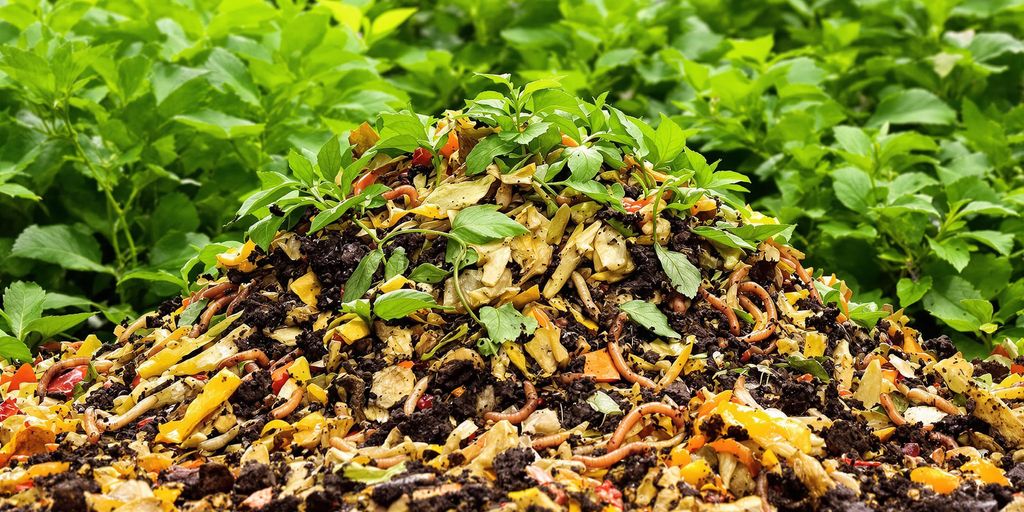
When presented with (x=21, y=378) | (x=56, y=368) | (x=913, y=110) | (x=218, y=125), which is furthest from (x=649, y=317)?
(x=913, y=110)

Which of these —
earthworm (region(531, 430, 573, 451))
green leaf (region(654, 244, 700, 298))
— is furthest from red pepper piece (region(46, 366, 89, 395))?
green leaf (region(654, 244, 700, 298))

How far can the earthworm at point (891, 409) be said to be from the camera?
229cm

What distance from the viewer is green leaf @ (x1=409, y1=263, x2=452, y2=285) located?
236cm

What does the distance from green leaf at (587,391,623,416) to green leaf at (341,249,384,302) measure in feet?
1.90

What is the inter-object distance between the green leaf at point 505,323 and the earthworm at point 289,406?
0.43 meters

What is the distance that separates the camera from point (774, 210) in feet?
12.8

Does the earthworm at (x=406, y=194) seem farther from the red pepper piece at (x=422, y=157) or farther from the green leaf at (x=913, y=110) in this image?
the green leaf at (x=913, y=110)

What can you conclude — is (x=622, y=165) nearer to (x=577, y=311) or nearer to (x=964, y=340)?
(x=577, y=311)

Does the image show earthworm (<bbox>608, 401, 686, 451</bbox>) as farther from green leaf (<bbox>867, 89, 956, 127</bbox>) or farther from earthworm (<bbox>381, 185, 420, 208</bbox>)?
green leaf (<bbox>867, 89, 956, 127</bbox>)

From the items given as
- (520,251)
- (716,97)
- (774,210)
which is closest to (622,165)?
(520,251)

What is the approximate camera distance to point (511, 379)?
2262mm

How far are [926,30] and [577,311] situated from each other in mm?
3584

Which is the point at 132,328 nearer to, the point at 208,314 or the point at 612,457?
the point at 208,314

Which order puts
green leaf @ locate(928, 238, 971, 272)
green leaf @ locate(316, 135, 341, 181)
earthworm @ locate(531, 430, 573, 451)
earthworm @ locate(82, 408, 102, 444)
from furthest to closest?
green leaf @ locate(928, 238, 971, 272), green leaf @ locate(316, 135, 341, 181), earthworm @ locate(82, 408, 102, 444), earthworm @ locate(531, 430, 573, 451)
